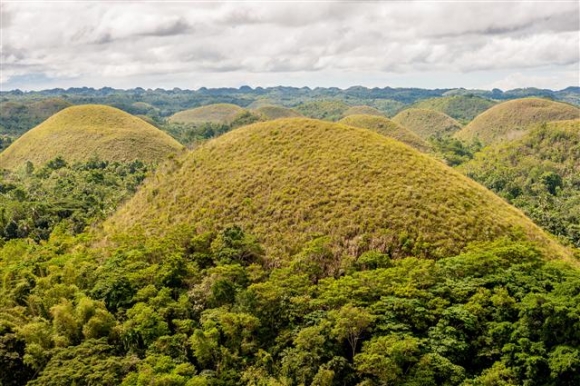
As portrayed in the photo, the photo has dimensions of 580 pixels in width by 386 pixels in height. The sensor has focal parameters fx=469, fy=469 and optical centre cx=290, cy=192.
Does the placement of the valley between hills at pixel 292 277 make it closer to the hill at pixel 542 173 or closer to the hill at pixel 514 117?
the hill at pixel 542 173

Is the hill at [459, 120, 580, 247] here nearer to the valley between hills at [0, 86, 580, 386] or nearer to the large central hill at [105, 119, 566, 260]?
the valley between hills at [0, 86, 580, 386]

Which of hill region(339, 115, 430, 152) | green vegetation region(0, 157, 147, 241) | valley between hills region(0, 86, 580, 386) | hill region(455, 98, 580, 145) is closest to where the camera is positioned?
valley between hills region(0, 86, 580, 386)

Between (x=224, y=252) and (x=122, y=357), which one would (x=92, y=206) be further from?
(x=122, y=357)

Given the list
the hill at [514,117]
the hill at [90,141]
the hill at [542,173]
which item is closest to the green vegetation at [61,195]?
the hill at [90,141]

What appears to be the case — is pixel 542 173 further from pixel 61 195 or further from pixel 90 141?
pixel 90 141

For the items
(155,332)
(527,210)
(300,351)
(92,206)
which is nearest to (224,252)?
(155,332)

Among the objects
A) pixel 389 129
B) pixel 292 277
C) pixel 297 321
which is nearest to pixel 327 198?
pixel 292 277

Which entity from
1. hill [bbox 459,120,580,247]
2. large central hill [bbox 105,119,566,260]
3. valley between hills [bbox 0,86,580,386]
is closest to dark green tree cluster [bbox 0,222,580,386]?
valley between hills [bbox 0,86,580,386]
